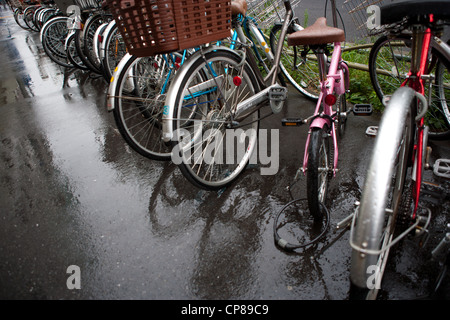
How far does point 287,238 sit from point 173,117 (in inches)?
45.6

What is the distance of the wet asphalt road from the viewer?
193cm

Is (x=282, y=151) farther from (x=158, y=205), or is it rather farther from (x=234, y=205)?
(x=158, y=205)

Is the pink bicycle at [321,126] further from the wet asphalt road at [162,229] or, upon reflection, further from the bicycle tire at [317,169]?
the wet asphalt road at [162,229]

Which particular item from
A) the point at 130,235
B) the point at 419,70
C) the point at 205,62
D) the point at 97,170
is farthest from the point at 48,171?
the point at 419,70

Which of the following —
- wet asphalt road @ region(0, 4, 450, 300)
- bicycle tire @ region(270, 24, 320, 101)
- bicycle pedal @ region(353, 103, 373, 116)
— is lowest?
wet asphalt road @ region(0, 4, 450, 300)

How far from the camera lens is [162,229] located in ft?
7.88

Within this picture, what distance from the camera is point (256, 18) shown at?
3926 millimetres

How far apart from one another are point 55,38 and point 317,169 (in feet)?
25.2

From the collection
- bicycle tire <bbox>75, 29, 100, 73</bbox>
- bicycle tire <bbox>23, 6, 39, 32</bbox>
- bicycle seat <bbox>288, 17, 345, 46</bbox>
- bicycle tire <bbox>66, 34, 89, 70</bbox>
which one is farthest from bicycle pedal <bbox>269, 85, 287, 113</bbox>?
bicycle tire <bbox>23, 6, 39, 32</bbox>

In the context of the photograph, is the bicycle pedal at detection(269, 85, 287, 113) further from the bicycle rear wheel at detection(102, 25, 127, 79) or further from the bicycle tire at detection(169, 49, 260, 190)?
the bicycle rear wheel at detection(102, 25, 127, 79)

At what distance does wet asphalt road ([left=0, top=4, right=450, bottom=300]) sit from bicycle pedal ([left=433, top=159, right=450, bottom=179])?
8 centimetres

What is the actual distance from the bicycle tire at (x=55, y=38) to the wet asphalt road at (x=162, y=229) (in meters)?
4.30

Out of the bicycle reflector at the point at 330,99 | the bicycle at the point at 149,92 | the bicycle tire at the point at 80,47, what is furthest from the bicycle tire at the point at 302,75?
the bicycle tire at the point at 80,47
